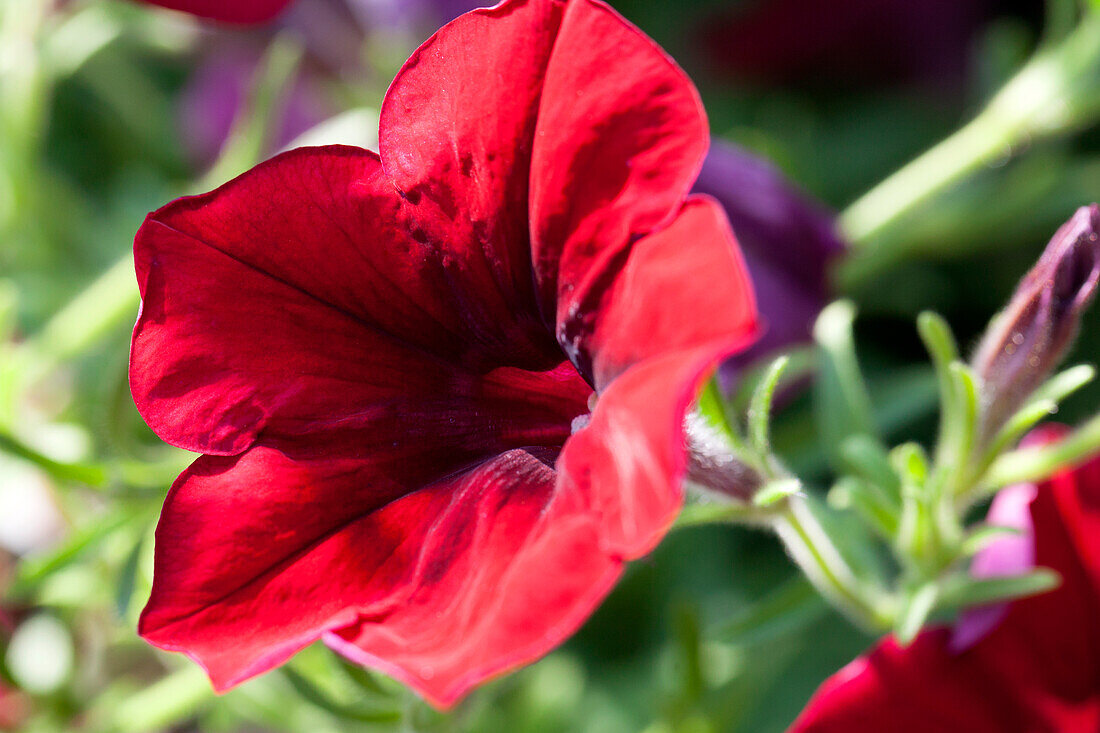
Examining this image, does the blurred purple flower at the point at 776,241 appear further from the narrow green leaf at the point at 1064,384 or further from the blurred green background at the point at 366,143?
the narrow green leaf at the point at 1064,384

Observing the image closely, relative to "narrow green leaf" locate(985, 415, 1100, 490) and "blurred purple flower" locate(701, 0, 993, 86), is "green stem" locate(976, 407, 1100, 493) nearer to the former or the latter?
"narrow green leaf" locate(985, 415, 1100, 490)

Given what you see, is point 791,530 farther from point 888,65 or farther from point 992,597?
point 888,65

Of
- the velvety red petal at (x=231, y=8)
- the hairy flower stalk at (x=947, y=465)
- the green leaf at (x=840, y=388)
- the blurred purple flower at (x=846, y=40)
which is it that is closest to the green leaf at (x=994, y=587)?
the hairy flower stalk at (x=947, y=465)

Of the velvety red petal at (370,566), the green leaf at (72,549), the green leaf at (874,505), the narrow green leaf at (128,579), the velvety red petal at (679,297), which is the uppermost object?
the velvety red petal at (679,297)

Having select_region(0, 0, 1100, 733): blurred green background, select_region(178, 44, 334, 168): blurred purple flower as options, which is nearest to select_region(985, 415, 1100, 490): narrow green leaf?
select_region(0, 0, 1100, 733): blurred green background

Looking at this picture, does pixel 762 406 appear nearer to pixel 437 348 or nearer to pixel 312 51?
pixel 437 348

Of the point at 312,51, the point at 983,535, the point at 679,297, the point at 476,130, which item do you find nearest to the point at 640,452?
the point at 679,297
